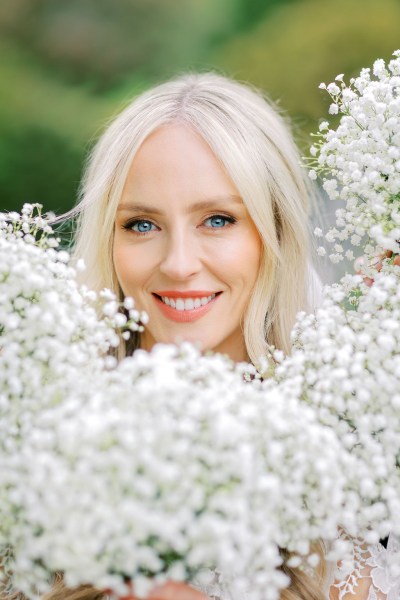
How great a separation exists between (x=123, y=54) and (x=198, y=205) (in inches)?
106

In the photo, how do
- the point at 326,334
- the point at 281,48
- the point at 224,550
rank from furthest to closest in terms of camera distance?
1. the point at 281,48
2. the point at 326,334
3. the point at 224,550

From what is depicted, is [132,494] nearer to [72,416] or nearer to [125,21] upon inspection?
[72,416]

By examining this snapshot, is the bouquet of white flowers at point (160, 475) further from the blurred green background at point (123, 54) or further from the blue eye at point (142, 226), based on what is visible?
the blurred green background at point (123, 54)

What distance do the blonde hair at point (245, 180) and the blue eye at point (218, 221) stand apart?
63 mm

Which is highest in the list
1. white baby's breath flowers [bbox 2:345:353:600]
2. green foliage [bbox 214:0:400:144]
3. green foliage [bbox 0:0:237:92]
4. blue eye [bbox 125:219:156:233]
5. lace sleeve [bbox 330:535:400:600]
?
green foliage [bbox 0:0:237:92]

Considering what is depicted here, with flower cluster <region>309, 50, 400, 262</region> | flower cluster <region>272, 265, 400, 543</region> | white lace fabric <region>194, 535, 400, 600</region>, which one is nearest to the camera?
flower cluster <region>272, 265, 400, 543</region>

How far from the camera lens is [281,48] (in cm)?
417

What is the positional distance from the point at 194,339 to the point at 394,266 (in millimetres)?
588

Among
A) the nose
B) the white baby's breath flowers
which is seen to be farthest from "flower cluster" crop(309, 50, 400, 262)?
the white baby's breath flowers

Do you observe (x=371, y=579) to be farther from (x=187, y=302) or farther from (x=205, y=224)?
(x=205, y=224)

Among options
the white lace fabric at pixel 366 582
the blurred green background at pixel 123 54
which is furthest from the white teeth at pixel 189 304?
the blurred green background at pixel 123 54

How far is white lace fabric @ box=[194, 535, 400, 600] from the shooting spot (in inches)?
69.6

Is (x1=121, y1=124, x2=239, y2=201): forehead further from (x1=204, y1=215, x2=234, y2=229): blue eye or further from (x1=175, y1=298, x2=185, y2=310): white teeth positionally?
(x1=175, y1=298, x2=185, y2=310): white teeth

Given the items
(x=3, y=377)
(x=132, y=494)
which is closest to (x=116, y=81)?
(x=3, y=377)
